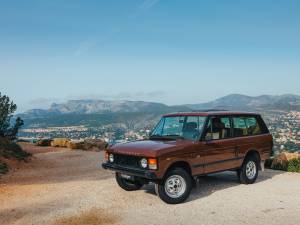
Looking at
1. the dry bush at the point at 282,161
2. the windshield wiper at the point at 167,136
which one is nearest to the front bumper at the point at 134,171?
the windshield wiper at the point at 167,136

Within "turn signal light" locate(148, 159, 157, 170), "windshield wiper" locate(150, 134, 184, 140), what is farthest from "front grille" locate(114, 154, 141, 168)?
"windshield wiper" locate(150, 134, 184, 140)

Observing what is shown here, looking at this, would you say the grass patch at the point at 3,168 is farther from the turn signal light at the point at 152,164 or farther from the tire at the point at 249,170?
the tire at the point at 249,170

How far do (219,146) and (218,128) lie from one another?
48cm

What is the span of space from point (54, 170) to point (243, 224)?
363 inches

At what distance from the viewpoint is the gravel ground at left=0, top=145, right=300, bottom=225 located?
24.8 feet

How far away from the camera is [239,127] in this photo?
10.5m

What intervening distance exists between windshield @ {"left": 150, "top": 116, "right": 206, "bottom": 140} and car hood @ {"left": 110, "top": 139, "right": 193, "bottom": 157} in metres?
0.37

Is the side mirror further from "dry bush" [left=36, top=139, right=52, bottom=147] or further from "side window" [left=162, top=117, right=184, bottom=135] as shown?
"dry bush" [left=36, top=139, right=52, bottom=147]

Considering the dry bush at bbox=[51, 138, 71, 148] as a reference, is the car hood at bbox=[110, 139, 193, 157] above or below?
above

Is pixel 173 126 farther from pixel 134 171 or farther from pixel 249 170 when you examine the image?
pixel 249 170

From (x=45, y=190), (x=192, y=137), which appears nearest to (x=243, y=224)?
(x=192, y=137)

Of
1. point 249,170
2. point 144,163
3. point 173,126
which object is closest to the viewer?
point 144,163

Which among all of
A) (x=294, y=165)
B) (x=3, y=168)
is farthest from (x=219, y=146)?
(x=3, y=168)

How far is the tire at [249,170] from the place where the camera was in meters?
10.5
